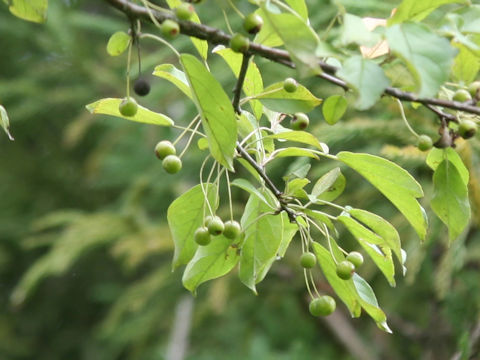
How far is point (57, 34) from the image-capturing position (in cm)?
251

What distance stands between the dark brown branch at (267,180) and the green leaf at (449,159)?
→ 0.12m

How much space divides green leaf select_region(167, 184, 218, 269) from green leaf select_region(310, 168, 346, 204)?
0.29ft

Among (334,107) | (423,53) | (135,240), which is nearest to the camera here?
(423,53)

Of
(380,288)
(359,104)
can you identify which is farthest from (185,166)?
(359,104)

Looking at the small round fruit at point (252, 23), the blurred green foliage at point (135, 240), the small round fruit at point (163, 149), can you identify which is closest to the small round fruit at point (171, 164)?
the small round fruit at point (163, 149)

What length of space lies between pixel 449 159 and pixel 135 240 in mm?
1517

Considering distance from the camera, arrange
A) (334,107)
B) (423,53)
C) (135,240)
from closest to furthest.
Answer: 1. (423,53)
2. (334,107)
3. (135,240)

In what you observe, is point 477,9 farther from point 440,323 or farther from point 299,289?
point 299,289

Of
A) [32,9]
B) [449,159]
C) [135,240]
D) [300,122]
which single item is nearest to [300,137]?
[300,122]

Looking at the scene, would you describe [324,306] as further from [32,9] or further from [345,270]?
[32,9]

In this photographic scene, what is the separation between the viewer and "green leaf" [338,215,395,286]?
1.72ft

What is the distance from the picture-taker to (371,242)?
1.74 feet

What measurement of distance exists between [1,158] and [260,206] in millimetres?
2821

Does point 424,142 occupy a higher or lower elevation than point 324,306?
higher
